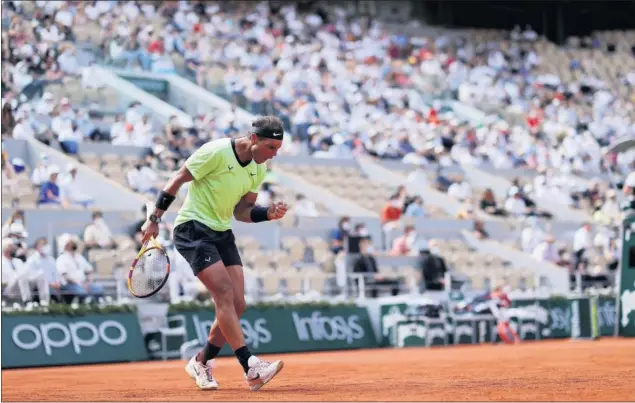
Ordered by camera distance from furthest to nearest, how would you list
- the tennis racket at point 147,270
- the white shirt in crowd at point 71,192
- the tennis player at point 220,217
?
1. the white shirt in crowd at point 71,192
2. the tennis racket at point 147,270
3. the tennis player at point 220,217

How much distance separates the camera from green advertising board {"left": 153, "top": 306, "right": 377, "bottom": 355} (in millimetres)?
18047

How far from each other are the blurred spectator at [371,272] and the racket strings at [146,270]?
1189 centimetres

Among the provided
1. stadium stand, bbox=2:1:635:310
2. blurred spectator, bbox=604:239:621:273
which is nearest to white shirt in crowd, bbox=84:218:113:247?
stadium stand, bbox=2:1:635:310

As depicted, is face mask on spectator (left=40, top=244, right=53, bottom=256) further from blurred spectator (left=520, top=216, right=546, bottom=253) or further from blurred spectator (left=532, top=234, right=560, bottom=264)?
blurred spectator (left=520, top=216, right=546, bottom=253)

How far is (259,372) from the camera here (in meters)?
8.82

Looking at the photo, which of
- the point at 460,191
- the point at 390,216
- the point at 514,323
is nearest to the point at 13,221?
the point at 390,216

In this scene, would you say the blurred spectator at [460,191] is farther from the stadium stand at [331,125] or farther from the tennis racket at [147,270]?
the tennis racket at [147,270]

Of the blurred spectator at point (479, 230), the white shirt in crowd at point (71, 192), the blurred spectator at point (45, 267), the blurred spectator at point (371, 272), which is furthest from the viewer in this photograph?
the blurred spectator at point (479, 230)

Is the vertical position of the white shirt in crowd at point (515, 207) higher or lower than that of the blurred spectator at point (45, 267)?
lower

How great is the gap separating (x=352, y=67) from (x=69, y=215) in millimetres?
14906

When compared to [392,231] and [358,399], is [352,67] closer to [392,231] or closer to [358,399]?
[392,231]

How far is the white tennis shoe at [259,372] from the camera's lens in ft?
28.9

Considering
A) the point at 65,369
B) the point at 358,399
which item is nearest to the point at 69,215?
the point at 65,369

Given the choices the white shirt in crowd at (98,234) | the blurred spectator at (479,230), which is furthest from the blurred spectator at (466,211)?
the white shirt in crowd at (98,234)
